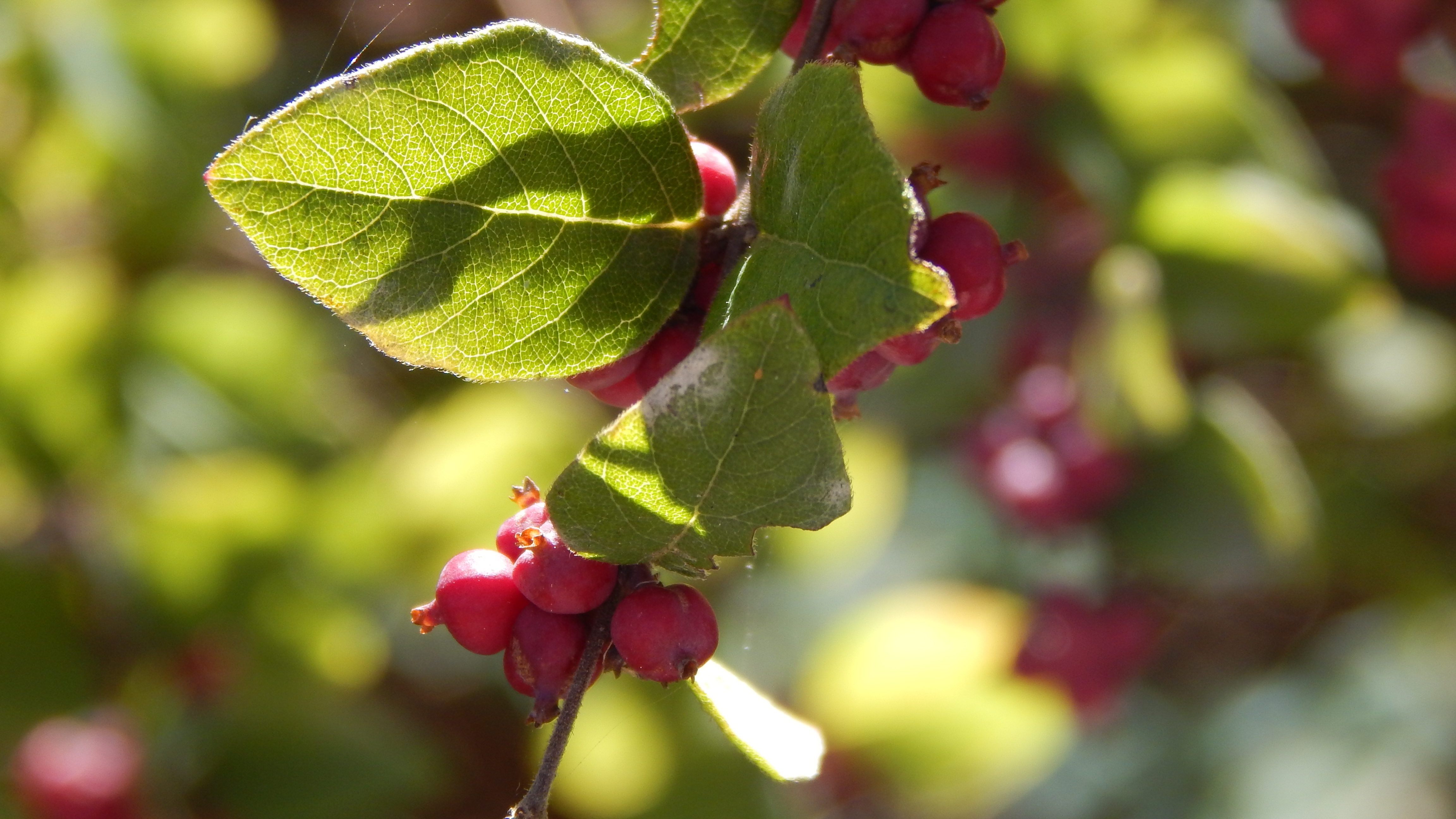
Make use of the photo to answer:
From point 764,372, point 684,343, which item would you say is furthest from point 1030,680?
point 764,372

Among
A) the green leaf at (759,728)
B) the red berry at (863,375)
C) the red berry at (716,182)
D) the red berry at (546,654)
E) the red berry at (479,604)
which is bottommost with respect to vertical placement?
the green leaf at (759,728)

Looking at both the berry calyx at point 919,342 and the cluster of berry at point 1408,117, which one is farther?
the cluster of berry at point 1408,117

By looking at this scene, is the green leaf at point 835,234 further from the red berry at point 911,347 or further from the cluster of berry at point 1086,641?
the cluster of berry at point 1086,641

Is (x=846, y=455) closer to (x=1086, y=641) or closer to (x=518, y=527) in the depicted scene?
(x=1086, y=641)

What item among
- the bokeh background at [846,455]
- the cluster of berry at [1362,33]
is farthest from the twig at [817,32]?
the cluster of berry at [1362,33]

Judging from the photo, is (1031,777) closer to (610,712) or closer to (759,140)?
(610,712)

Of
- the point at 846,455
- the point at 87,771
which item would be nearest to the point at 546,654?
the point at 846,455

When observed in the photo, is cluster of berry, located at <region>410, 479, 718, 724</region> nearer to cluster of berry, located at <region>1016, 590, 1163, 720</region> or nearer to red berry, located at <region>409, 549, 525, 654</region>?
red berry, located at <region>409, 549, 525, 654</region>
